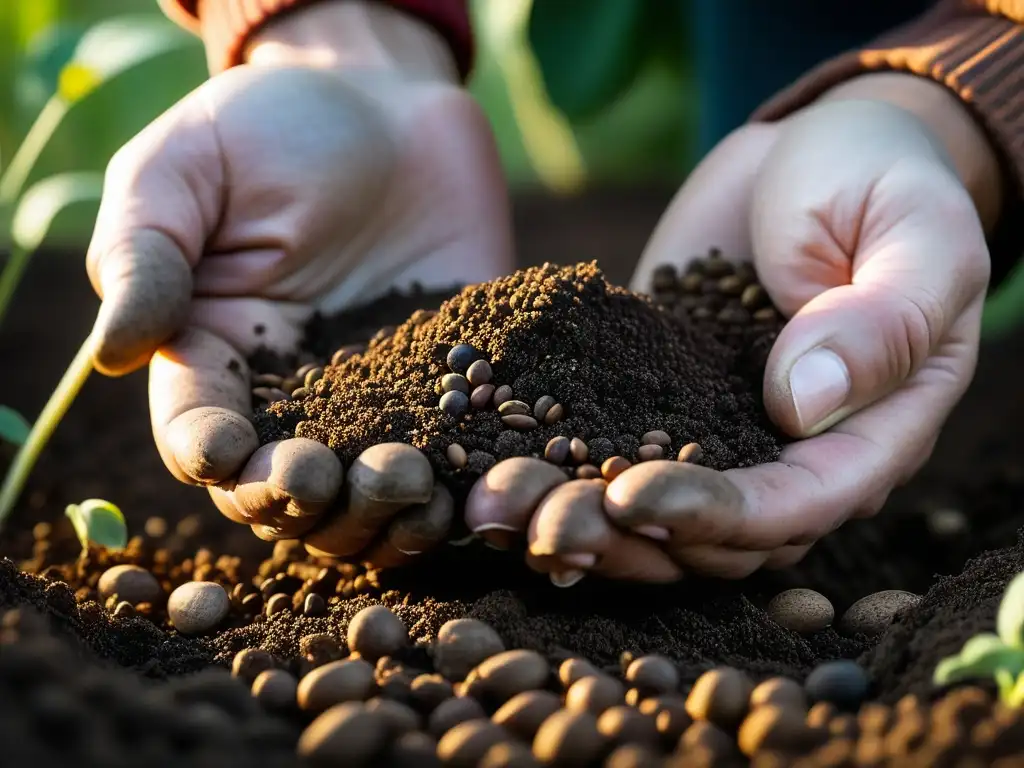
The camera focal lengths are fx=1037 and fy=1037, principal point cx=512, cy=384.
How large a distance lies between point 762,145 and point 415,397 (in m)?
0.90

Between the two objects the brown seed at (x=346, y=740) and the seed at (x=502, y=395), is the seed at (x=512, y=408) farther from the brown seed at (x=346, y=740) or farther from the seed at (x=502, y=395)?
the brown seed at (x=346, y=740)

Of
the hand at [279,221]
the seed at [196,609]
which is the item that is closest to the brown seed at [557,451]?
the hand at [279,221]

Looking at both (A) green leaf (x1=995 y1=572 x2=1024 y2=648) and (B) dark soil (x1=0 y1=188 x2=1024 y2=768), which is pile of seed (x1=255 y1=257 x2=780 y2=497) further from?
(A) green leaf (x1=995 y1=572 x2=1024 y2=648)

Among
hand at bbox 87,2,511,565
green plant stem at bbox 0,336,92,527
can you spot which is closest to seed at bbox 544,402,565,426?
hand at bbox 87,2,511,565

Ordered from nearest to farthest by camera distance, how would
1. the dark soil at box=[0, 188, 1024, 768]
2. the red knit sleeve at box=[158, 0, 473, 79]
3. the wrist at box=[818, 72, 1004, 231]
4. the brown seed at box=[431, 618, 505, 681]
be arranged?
the dark soil at box=[0, 188, 1024, 768] < the brown seed at box=[431, 618, 505, 681] < the wrist at box=[818, 72, 1004, 231] < the red knit sleeve at box=[158, 0, 473, 79]

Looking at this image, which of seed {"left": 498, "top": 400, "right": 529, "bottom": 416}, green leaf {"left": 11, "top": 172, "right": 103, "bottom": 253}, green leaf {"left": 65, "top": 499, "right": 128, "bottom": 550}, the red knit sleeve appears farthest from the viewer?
the red knit sleeve

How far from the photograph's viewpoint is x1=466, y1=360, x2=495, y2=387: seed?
3.88 feet

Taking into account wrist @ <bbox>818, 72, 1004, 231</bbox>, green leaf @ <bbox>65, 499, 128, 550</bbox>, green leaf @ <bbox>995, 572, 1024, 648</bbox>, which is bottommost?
green leaf @ <bbox>65, 499, 128, 550</bbox>

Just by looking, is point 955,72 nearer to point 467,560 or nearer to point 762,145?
point 762,145

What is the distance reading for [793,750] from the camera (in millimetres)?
790

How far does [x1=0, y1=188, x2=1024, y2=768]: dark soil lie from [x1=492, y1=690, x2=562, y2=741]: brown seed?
137 mm

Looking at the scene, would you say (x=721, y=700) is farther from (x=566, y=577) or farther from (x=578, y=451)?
(x=578, y=451)

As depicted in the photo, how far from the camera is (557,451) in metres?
1.11

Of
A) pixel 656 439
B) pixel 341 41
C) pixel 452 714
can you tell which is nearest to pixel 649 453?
pixel 656 439
